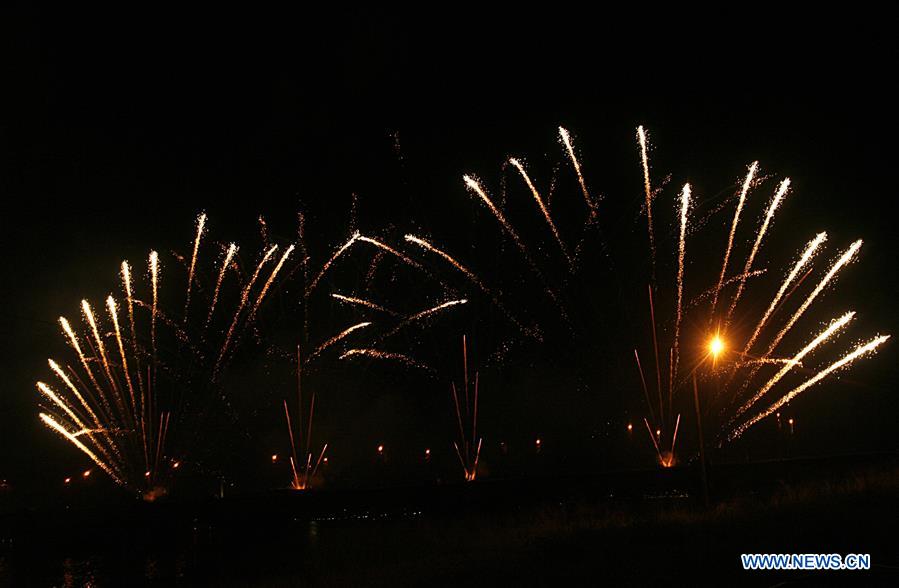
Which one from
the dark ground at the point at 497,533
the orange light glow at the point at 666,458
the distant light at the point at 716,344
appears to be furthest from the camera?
the orange light glow at the point at 666,458

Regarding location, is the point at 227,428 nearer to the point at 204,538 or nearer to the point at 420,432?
the point at 420,432

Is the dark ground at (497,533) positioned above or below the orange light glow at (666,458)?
below

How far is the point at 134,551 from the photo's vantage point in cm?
2766

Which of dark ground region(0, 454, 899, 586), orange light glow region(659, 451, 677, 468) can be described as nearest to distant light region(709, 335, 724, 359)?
dark ground region(0, 454, 899, 586)

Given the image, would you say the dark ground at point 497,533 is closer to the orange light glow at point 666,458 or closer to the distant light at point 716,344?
the distant light at point 716,344

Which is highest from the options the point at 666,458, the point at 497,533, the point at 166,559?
the point at 666,458

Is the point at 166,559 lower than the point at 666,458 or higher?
lower

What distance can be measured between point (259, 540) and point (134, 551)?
A: 4.46 meters

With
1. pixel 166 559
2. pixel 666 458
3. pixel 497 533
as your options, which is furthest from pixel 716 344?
pixel 166 559

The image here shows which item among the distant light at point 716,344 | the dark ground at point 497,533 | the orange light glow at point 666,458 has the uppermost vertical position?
the distant light at point 716,344

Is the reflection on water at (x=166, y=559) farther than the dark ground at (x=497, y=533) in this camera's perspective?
Yes

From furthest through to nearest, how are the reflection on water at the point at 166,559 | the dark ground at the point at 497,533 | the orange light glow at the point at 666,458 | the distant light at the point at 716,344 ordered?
the orange light glow at the point at 666,458 → the reflection on water at the point at 166,559 → the distant light at the point at 716,344 → the dark ground at the point at 497,533

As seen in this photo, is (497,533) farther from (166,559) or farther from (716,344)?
(166,559)

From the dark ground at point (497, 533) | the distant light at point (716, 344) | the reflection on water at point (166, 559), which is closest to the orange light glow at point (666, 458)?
the dark ground at point (497, 533)
